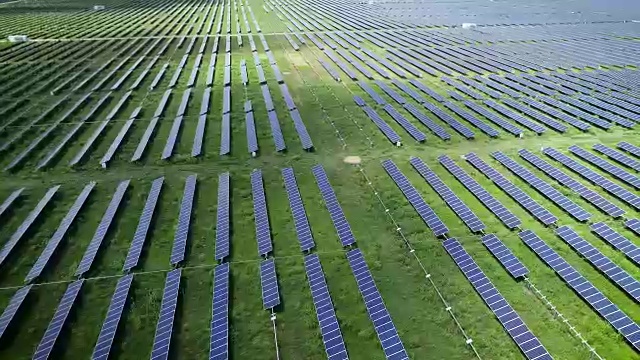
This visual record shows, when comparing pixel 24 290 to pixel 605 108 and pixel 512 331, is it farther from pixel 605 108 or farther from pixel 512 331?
pixel 605 108

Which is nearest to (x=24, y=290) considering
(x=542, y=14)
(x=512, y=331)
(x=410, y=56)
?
(x=512, y=331)

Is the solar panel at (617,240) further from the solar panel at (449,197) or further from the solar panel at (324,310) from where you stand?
the solar panel at (324,310)

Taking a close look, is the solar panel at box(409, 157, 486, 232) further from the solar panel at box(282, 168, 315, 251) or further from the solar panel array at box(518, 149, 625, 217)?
the solar panel at box(282, 168, 315, 251)

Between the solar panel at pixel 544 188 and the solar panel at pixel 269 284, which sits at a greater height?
the solar panel at pixel 544 188

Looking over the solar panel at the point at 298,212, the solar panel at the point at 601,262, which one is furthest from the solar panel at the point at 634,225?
the solar panel at the point at 298,212

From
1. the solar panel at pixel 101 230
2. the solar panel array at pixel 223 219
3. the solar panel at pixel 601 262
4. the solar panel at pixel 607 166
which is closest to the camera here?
the solar panel at pixel 601 262

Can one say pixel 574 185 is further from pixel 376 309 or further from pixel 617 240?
pixel 376 309
